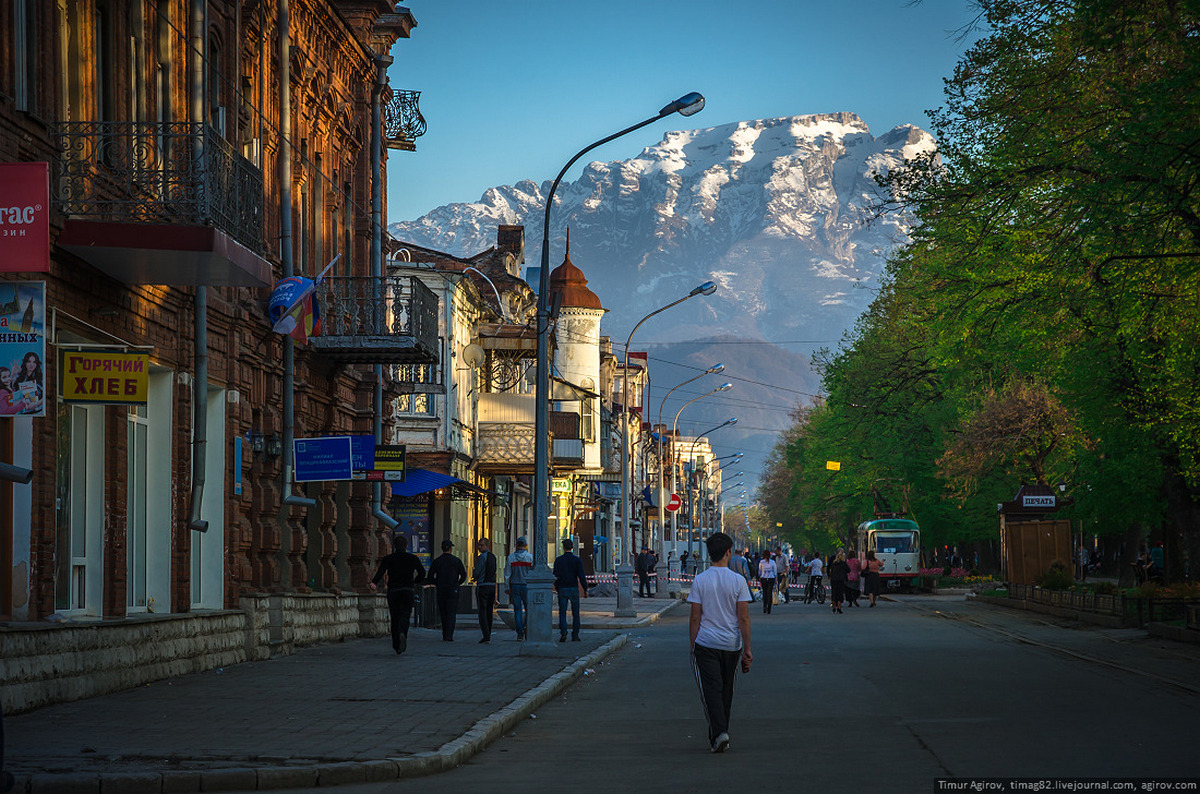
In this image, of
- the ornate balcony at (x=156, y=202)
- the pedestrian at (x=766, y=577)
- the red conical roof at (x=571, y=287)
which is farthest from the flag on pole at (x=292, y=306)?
the red conical roof at (x=571, y=287)

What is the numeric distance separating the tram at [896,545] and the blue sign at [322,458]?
155 ft

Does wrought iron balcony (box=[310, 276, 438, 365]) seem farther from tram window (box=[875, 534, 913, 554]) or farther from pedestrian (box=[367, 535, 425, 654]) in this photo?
tram window (box=[875, 534, 913, 554])

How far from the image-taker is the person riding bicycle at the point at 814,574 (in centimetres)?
5416

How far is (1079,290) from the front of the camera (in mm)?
28344

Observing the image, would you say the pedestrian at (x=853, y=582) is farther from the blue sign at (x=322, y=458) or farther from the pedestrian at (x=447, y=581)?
the blue sign at (x=322, y=458)

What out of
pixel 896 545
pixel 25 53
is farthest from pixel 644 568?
pixel 25 53

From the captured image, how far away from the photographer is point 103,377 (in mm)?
16156

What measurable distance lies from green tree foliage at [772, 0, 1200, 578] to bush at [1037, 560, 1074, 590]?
1873mm

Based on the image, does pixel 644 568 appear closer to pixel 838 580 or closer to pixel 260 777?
pixel 838 580

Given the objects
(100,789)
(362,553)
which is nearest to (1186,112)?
(100,789)

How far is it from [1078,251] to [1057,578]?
66.7 ft

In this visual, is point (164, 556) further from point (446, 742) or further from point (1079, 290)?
point (1079, 290)

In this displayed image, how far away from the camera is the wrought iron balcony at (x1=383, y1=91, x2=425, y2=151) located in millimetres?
34281

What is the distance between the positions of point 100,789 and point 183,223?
827 centimetres
